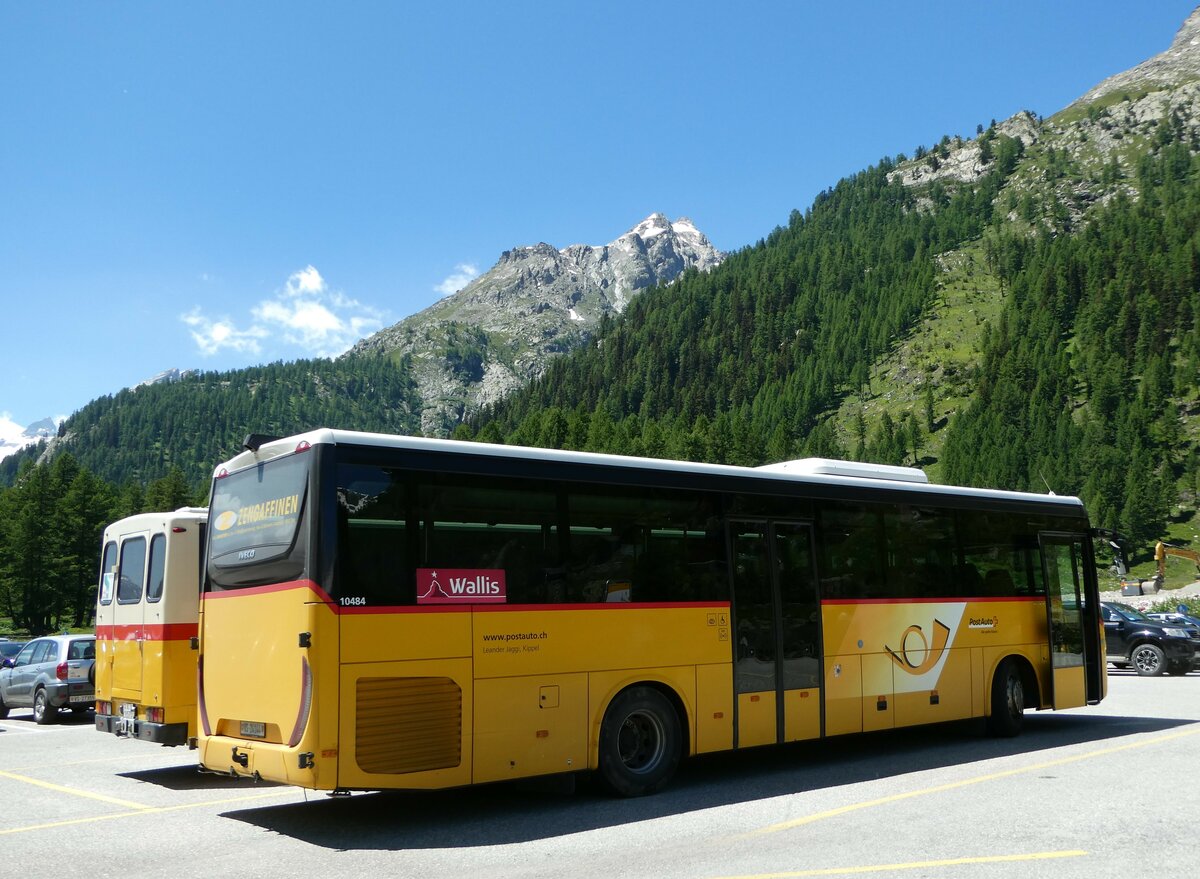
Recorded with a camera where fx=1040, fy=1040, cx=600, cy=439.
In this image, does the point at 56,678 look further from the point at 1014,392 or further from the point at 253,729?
the point at 1014,392

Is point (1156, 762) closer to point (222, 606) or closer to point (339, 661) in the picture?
point (339, 661)

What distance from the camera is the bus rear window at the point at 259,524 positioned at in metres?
8.74

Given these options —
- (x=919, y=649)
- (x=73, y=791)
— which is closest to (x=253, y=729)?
(x=73, y=791)

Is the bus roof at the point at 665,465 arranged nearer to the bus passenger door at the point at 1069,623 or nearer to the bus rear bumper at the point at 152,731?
the bus passenger door at the point at 1069,623

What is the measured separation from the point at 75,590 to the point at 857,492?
9802 cm

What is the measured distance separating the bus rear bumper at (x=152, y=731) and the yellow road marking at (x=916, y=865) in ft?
25.2

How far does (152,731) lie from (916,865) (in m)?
8.80

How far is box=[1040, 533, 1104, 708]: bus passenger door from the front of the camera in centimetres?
1543

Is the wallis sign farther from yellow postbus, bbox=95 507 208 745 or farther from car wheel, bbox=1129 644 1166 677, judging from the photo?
car wheel, bbox=1129 644 1166 677

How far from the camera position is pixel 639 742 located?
10.5m

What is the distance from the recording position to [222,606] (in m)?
9.64

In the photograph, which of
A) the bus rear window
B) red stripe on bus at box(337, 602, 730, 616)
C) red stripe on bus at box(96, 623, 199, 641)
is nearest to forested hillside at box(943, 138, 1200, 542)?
red stripe on bus at box(337, 602, 730, 616)

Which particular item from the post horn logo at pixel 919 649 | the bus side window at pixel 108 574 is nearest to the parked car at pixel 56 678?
the bus side window at pixel 108 574

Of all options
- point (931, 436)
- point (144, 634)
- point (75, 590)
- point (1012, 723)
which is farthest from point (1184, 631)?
point (931, 436)
